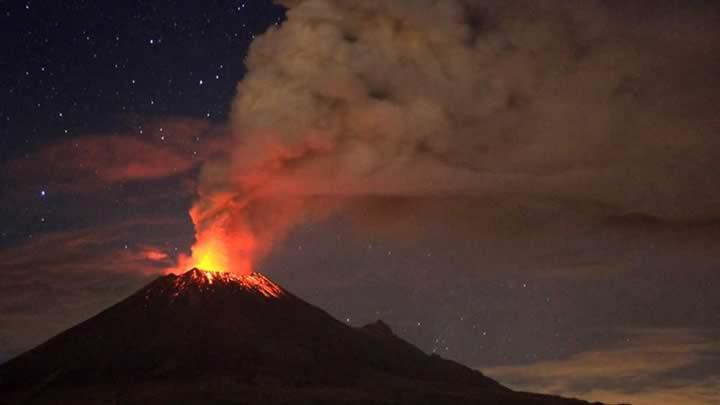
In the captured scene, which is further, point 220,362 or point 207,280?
point 207,280

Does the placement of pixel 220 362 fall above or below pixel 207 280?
below

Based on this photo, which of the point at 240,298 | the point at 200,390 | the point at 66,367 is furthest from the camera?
the point at 240,298

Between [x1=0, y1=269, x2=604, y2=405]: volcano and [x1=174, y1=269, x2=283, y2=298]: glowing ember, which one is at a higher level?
[x1=174, y1=269, x2=283, y2=298]: glowing ember

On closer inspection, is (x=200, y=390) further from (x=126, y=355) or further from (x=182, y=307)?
(x=182, y=307)

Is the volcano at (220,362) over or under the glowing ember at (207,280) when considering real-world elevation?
under

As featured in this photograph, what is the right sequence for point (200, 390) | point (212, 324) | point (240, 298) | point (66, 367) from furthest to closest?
point (240, 298), point (212, 324), point (66, 367), point (200, 390)

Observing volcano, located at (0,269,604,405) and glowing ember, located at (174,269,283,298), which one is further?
glowing ember, located at (174,269,283,298)

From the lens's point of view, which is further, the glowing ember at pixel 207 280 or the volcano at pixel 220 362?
the glowing ember at pixel 207 280

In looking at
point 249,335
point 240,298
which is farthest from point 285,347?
point 240,298
